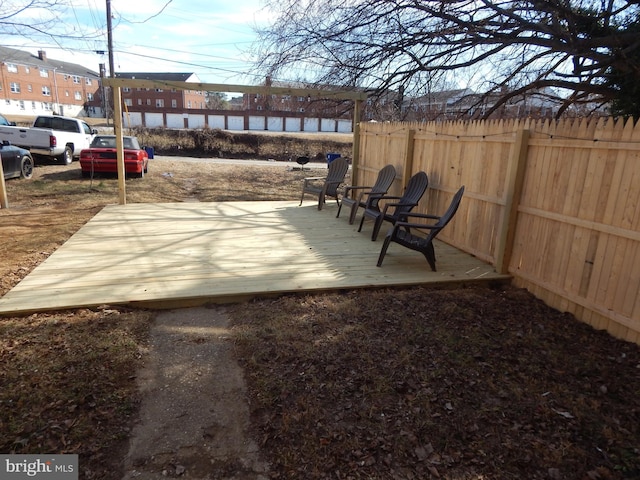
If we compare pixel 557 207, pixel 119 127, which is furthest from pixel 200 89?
pixel 557 207

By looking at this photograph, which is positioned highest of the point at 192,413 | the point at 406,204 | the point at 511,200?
the point at 511,200

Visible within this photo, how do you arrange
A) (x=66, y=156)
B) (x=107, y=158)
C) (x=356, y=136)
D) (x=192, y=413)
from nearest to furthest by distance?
1. (x=192, y=413)
2. (x=356, y=136)
3. (x=107, y=158)
4. (x=66, y=156)

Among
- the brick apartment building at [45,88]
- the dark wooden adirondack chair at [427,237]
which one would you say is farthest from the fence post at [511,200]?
the brick apartment building at [45,88]

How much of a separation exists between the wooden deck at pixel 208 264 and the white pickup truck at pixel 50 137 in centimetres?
730

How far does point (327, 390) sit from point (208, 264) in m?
2.50

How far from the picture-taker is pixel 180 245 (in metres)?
5.19

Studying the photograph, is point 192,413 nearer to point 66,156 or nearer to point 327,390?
point 327,390

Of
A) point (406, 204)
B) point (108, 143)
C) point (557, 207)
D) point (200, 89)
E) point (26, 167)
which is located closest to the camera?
point (557, 207)

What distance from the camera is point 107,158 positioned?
10938 mm

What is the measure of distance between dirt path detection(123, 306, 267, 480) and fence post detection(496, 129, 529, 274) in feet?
9.89

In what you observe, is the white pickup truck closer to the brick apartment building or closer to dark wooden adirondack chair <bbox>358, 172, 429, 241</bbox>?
dark wooden adirondack chair <bbox>358, 172, 429, 241</bbox>

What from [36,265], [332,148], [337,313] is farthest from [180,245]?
[332,148]

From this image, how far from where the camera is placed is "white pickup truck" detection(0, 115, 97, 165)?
11953 mm

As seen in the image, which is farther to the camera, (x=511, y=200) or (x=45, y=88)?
(x=45, y=88)
